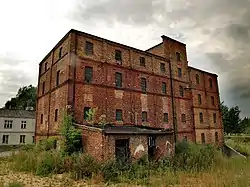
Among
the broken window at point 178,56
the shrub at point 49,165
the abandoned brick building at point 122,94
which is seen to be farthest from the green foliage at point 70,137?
the broken window at point 178,56

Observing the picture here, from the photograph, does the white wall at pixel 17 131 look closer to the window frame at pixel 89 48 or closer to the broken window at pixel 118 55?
the window frame at pixel 89 48

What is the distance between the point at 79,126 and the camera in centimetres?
1675

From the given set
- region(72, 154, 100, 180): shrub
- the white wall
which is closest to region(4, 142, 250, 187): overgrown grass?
region(72, 154, 100, 180): shrub

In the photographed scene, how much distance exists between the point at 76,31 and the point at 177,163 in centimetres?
1411

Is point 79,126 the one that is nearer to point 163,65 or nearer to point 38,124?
point 38,124

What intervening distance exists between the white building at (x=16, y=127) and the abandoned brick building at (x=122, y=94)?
58.6 feet

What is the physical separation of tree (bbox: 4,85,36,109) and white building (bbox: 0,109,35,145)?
17.9 m

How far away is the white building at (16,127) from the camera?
126ft

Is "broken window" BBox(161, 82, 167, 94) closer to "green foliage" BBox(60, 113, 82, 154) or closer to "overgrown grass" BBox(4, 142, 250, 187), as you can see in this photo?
"overgrown grass" BBox(4, 142, 250, 187)

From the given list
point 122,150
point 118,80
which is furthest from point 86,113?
point 118,80

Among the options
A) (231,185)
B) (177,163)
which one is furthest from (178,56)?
(231,185)

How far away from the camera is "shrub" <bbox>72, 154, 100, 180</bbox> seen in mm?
12422

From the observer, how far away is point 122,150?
15.7 m

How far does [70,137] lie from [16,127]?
28.9 m
